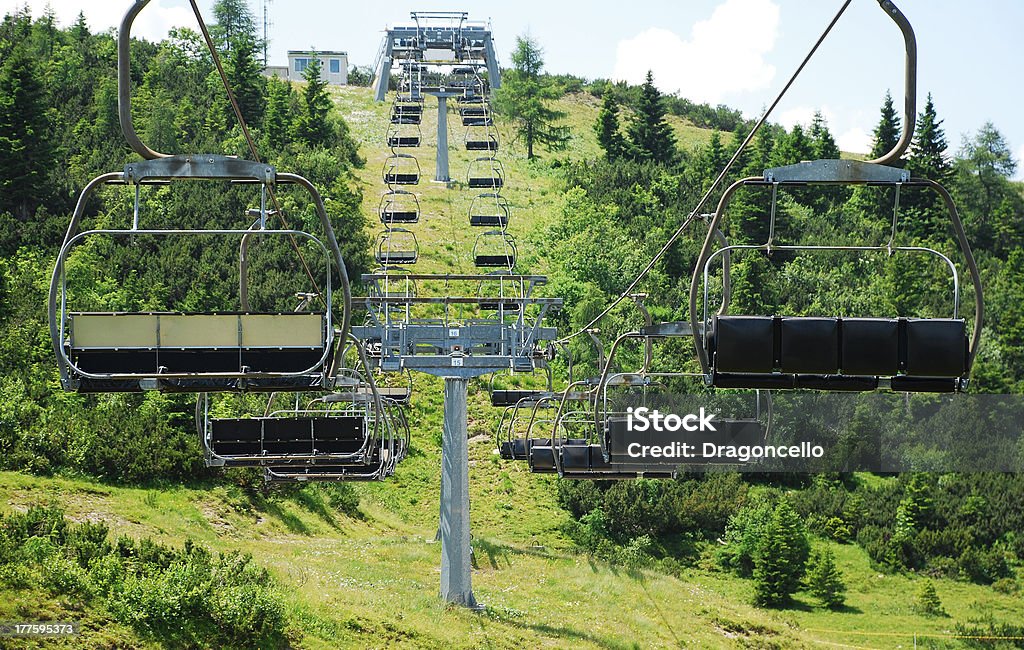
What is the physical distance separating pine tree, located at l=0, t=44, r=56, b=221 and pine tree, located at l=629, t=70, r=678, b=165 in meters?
32.7

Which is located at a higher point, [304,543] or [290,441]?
[290,441]

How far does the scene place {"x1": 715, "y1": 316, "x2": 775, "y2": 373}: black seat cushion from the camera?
10641 millimetres

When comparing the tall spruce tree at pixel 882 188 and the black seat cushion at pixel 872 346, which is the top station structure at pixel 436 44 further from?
the black seat cushion at pixel 872 346

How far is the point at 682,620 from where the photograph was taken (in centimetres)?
2745

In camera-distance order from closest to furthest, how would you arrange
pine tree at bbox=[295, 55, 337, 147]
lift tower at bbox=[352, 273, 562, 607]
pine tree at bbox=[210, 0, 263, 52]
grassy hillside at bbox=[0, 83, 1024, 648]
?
grassy hillside at bbox=[0, 83, 1024, 648]
lift tower at bbox=[352, 273, 562, 607]
pine tree at bbox=[295, 55, 337, 147]
pine tree at bbox=[210, 0, 263, 52]

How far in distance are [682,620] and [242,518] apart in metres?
11.3

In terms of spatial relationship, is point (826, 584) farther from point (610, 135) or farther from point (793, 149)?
point (610, 135)

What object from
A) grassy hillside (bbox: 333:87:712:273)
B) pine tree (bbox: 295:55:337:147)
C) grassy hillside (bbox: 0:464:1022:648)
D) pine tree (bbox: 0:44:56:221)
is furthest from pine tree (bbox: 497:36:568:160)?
grassy hillside (bbox: 0:464:1022:648)

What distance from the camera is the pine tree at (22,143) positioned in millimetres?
46094

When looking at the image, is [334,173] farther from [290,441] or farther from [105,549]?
[290,441]

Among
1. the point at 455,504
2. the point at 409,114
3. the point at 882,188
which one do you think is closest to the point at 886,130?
the point at 882,188

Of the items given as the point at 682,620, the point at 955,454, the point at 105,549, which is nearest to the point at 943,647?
the point at 682,620

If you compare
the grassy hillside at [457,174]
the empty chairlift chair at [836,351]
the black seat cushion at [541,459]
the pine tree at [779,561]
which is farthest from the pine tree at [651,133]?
the empty chairlift chair at [836,351]

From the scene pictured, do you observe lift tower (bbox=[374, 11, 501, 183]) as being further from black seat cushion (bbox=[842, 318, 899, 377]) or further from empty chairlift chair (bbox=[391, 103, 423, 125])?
black seat cushion (bbox=[842, 318, 899, 377])
